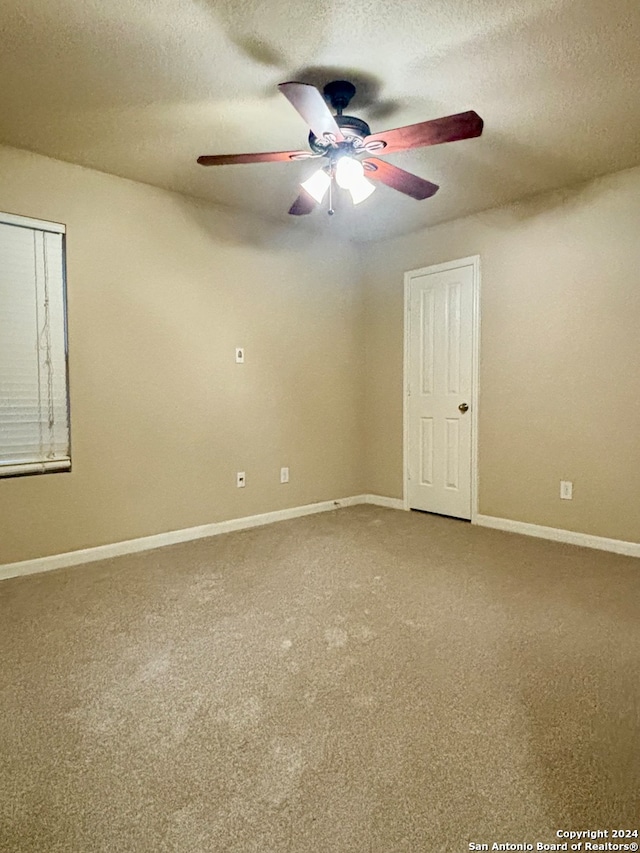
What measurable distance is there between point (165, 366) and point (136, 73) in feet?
5.69

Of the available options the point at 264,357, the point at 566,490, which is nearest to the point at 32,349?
the point at 264,357

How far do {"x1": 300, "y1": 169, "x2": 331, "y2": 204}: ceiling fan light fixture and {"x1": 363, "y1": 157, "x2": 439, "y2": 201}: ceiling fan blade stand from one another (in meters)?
0.20

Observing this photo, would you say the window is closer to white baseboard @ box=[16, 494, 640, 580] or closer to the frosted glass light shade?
white baseboard @ box=[16, 494, 640, 580]

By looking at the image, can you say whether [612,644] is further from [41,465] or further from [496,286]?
[41,465]

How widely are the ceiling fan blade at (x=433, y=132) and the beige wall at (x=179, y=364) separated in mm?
1819

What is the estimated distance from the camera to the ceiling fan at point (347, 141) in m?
1.86

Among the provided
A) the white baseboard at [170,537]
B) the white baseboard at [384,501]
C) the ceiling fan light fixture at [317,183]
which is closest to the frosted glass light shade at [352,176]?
the ceiling fan light fixture at [317,183]

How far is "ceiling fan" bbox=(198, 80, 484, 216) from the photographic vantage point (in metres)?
1.86

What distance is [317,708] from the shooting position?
1636 millimetres

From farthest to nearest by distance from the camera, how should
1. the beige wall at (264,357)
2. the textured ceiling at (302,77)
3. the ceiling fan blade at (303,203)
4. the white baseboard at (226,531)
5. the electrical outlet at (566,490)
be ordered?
the electrical outlet at (566,490) → the beige wall at (264,357) → the white baseboard at (226,531) → the ceiling fan blade at (303,203) → the textured ceiling at (302,77)

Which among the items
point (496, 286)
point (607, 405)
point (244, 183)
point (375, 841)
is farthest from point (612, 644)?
point (244, 183)

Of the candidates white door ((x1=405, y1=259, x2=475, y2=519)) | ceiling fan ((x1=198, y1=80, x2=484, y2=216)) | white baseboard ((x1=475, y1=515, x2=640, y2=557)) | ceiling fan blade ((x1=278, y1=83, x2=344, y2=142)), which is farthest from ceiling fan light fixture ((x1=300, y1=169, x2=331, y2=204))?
white baseboard ((x1=475, y1=515, x2=640, y2=557))

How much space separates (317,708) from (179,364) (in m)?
2.53

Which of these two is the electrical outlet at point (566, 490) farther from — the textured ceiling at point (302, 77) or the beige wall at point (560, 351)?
the textured ceiling at point (302, 77)
